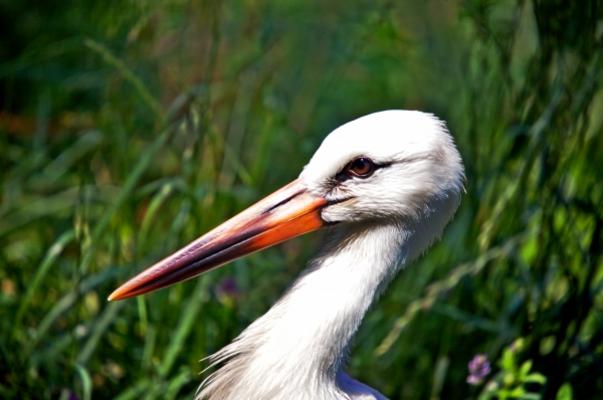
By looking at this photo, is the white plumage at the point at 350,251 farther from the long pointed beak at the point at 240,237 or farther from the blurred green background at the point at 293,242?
the blurred green background at the point at 293,242

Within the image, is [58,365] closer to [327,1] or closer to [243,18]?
[243,18]

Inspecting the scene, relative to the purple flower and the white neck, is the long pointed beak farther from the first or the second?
the purple flower

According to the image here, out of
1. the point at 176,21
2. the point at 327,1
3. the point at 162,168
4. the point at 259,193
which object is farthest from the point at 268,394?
the point at 327,1

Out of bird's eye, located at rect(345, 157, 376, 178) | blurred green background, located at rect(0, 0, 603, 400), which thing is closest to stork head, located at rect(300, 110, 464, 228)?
bird's eye, located at rect(345, 157, 376, 178)

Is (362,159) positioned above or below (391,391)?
above

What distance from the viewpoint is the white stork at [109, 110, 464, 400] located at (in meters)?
2.76

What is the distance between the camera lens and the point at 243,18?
4.93 m

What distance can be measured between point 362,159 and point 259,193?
155 centimetres

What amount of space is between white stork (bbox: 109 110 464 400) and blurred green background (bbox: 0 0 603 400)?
24.1 inches

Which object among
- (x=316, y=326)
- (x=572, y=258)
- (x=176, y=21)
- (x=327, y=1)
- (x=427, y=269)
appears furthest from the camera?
(x=327, y=1)

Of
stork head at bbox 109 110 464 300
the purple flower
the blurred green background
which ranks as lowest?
the purple flower

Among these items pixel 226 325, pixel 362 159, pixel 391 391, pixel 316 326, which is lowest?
pixel 391 391

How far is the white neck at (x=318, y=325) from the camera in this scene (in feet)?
9.02

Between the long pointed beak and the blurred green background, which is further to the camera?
the blurred green background
